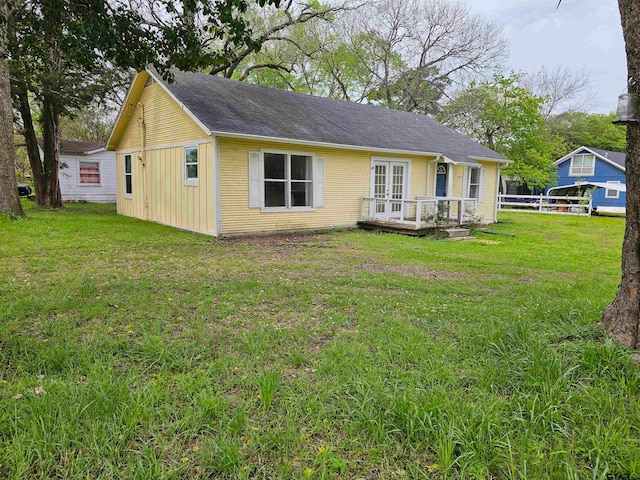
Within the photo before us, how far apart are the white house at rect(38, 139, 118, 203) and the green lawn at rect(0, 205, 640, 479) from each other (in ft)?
52.9

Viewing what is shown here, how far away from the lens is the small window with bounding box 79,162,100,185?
19.7 meters

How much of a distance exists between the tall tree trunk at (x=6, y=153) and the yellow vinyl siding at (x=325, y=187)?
5313mm

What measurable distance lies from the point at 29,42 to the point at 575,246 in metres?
11.7

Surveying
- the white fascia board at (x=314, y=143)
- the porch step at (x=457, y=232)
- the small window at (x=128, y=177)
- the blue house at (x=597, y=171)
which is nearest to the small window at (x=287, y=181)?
the white fascia board at (x=314, y=143)

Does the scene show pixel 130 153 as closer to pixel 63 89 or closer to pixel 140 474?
pixel 63 89

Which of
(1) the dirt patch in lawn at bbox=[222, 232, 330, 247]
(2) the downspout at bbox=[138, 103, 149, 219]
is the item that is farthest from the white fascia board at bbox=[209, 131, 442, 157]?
(2) the downspout at bbox=[138, 103, 149, 219]

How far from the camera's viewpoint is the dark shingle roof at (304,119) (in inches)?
394

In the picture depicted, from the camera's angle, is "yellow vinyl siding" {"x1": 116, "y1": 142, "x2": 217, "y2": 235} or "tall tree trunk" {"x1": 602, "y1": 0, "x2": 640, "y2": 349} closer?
"tall tree trunk" {"x1": 602, "y1": 0, "x2": 640, "y2": 349}

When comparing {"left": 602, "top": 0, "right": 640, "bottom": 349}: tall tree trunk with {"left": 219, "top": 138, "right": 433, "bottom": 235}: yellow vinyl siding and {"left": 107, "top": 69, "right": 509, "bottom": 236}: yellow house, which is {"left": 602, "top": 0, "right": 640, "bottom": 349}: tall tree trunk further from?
{"left": 219, "top": 138, "right": 433, "bottom": 235}: yellow vinyl siding

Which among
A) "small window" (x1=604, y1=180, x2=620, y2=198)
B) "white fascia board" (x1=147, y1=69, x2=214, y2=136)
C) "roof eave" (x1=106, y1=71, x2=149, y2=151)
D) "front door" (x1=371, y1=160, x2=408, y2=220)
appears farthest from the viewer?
"small window" (x1=604, y1=180, x2=620, y2=198)

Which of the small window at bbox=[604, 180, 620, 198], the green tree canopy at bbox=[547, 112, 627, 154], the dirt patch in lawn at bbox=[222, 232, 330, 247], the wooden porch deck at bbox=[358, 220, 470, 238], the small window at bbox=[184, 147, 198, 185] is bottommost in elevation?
the dirt patch in lawn at bbox=[222, 232, 330, 247]

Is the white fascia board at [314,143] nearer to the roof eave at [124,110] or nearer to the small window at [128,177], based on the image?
the roof eave at [124,110]

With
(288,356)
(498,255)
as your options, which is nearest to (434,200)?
(498,255)

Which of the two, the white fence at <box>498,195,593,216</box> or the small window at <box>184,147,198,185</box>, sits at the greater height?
the small window at <box>184,147,198,185</box>
